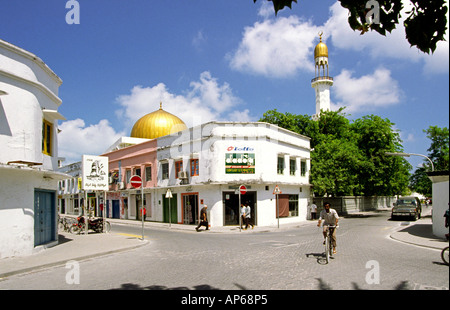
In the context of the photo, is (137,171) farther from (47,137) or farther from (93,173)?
(47,137)

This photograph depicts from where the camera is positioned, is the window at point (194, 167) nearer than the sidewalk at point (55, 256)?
No

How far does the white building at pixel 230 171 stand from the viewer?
2494 centimetres

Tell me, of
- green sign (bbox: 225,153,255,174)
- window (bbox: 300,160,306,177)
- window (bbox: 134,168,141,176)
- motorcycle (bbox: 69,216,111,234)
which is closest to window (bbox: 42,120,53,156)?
motorcycle (bbox: 69,216,111,234)

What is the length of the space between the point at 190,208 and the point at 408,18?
24.4m

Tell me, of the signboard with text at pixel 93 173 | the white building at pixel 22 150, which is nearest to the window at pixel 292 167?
the signboard with text at pixel 93 173

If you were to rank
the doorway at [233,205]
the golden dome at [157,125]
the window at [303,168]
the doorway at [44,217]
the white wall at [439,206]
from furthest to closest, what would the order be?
the golden dome at [157,125] < the window at [303,168] < the doorway at [233,205] < the white wall at [439,206] < the doorway at [44,217]

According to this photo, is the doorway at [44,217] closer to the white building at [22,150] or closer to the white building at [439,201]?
the white building at [22,150]

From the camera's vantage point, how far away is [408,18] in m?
3.82

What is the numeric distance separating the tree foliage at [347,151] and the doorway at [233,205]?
8.28m

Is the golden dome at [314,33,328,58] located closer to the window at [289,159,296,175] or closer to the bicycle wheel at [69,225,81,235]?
the window at [289,159,296,175]
